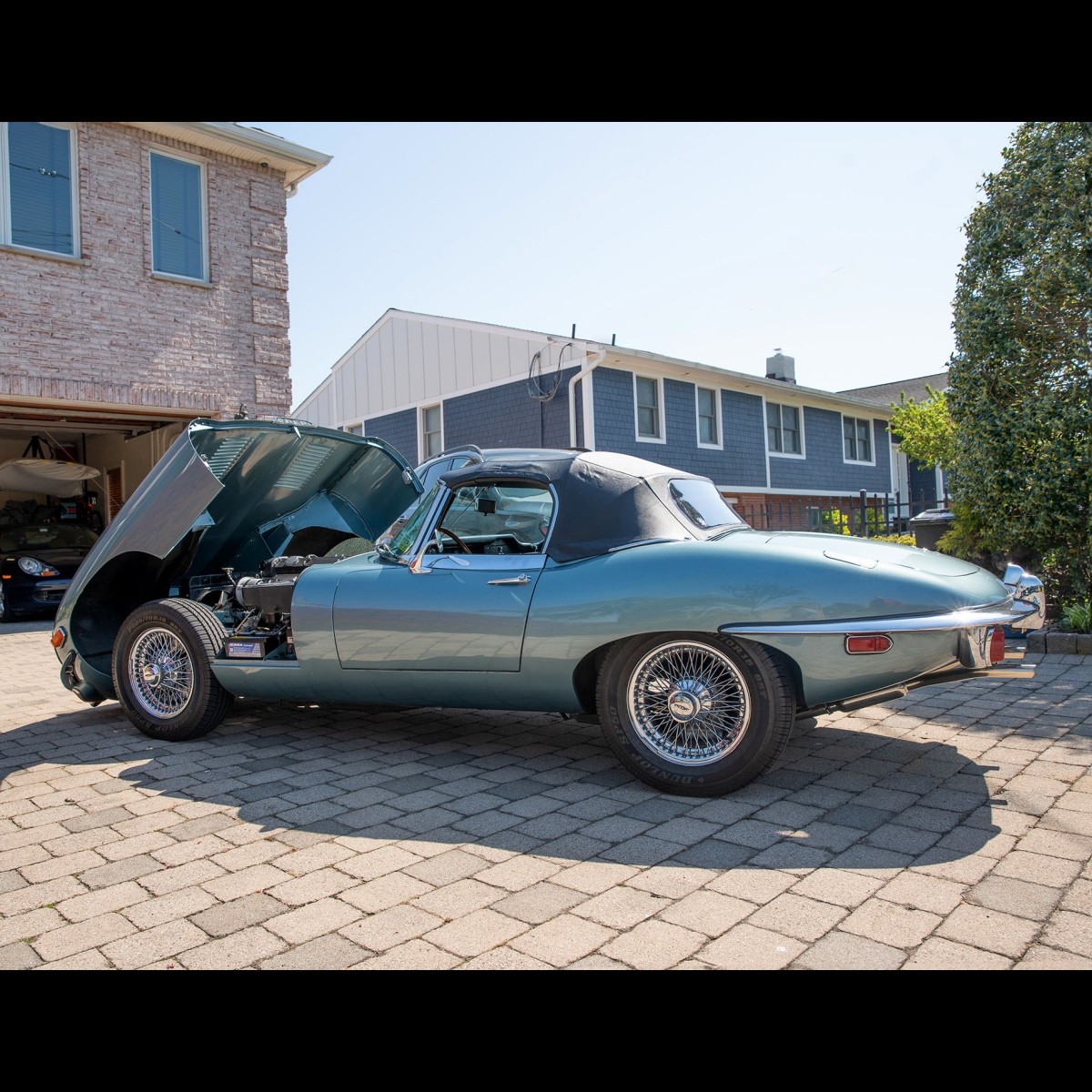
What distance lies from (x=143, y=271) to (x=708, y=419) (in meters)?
12.7

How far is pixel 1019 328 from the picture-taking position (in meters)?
8.34

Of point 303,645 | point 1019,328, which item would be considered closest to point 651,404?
point 1019,328

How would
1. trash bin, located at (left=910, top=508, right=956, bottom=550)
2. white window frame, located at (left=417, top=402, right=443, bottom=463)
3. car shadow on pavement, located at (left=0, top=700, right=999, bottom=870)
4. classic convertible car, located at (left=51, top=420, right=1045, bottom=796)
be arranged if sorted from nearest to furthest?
car shadow on pavement, located at (left=0, top=700, right=999, bottom=870) → classic convertible car, located at (left=51, top=420, right=1045, bottom=796) → trash bin, located at (left=910, top=508, right=956, bottom=550) → white window frame, located at (left=417, top=402, right=443, bottom=463)

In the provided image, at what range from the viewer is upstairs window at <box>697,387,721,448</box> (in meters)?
20.5

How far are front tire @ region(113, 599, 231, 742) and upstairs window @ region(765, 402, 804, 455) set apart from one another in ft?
62.4

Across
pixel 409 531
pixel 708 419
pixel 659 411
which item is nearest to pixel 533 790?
pixel 409 531

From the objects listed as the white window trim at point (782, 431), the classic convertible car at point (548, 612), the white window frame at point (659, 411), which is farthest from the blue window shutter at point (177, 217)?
the white window trim at point (782, 431)

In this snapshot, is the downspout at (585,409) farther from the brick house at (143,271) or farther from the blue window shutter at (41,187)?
the blue window shutter at (41,187)

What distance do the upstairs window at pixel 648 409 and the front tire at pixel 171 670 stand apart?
14.3 meters

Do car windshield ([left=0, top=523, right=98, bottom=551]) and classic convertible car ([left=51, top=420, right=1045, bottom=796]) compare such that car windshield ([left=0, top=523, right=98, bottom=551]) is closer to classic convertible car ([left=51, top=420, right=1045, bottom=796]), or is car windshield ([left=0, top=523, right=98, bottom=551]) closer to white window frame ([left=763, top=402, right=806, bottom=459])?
classic convertible car ([left=51, top=420, right=1045, bottom=796])

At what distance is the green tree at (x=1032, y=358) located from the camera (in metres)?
7.90

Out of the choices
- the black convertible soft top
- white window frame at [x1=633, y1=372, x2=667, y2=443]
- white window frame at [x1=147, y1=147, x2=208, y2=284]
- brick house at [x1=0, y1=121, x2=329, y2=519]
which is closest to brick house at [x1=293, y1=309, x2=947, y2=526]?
white window frame at [x1=633, y1=372, x2=667, y2=443]

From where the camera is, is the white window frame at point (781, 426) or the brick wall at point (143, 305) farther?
the white window frame at point (781, 426)
